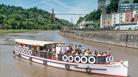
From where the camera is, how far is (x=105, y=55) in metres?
29.0

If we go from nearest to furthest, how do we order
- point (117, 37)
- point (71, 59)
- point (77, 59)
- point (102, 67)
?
point (102, 67) → point (77, 59) → point (71, 59) → point (117, 37)

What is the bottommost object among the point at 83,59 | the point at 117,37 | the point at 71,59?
the point at 117,37

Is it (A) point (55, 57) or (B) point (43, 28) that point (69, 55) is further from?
(B) point (43, 28)

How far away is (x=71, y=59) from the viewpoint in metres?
31.0

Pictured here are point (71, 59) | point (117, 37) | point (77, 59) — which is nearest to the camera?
point (77, 59)

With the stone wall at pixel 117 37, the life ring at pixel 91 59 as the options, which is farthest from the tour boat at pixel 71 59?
the stone wall at pixel 117 37

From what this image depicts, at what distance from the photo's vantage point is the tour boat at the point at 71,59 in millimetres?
28667

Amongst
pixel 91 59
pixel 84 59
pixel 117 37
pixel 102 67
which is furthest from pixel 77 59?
pixel 117 37

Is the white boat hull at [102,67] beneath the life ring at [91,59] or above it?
beneath

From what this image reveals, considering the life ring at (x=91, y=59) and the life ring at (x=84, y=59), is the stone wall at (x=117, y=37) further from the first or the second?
the life ring at (x=91, y=59)

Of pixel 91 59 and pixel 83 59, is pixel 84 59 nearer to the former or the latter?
pixel 83 59

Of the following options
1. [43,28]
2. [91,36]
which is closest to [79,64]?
[91,36]

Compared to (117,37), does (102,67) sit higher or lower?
lower

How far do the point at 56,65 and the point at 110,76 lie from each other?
6019mm
